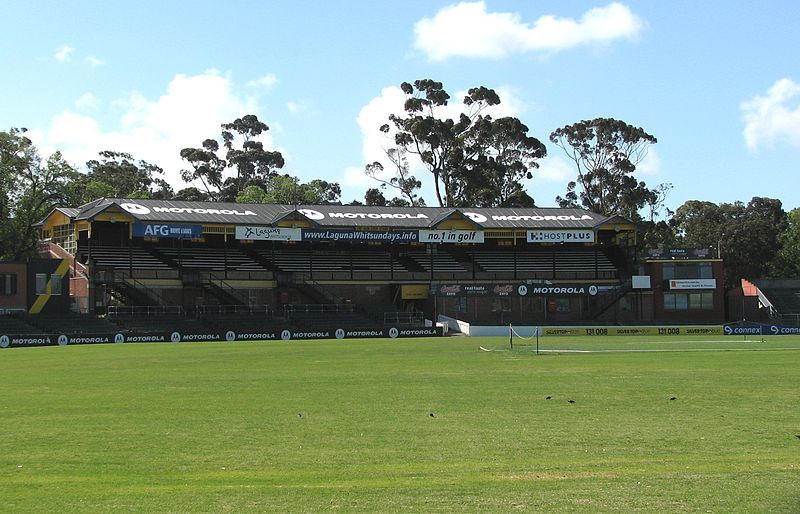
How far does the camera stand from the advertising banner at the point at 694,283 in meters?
76.4

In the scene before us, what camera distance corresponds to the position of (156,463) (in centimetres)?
1105

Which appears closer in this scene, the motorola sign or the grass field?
the grass field

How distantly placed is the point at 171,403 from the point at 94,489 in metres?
8.24

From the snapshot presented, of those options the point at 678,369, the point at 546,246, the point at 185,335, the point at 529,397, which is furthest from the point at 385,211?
the point at 529,397

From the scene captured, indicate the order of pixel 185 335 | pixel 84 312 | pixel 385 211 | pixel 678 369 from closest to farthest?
pixel 678 369, pixel 185 335, pixel 84 312, pixel 385 211

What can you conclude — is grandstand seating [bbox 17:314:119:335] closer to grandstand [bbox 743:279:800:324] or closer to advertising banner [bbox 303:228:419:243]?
advertising banner [bbox 303:228:419:243]

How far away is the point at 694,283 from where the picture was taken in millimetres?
76562

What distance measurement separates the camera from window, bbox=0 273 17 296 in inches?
2360

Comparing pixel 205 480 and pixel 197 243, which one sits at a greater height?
pixel 197 243

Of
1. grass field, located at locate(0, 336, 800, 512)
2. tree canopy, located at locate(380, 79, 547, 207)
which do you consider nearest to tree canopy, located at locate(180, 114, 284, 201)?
tree canopy, located at locate(380, 79, 547, 207)

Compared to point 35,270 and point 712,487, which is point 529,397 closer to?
point 712,487

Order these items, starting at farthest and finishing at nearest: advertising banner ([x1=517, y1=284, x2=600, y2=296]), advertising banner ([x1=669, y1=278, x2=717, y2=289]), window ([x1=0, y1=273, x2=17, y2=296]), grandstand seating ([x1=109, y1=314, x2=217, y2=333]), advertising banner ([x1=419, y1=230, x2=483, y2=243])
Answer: advertising banner ([x1=419, y1=230, x2=483, y2=243]), advertising banner ([x1=669, y1=278, x2=717, y2=289]), advertising banner ([x1=517, y1=284, x2=600, y2=296]), window ([x1=0, y1=273, x2=17, y2=296]), grandstand seating ([x1=109, y1=314, x2=217, y2=333])

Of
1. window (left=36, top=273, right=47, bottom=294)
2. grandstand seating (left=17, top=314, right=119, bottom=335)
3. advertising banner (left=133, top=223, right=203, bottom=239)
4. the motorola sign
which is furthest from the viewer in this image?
the motorola sign

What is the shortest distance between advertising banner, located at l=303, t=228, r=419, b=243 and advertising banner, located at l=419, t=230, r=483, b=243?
31.5 inches
